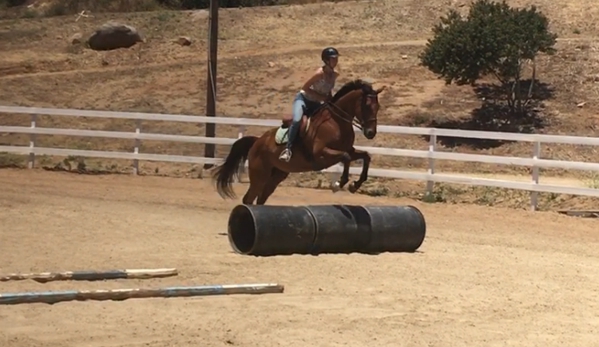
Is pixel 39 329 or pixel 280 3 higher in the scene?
pixel 280 3

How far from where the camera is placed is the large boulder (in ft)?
146

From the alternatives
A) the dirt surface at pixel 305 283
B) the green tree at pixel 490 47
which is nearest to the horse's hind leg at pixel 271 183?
the dirt surface at pixel 305 283

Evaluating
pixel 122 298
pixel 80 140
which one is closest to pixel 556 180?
pixel 80 140

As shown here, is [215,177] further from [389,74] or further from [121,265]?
[389,74]

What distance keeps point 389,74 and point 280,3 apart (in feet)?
56.8

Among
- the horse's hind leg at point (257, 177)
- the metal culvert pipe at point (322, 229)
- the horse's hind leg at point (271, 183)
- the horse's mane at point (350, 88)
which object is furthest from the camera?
the horse's hind leg at point (271, 183)

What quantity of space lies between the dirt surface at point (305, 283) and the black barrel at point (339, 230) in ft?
0.64

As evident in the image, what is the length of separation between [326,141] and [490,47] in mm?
21137

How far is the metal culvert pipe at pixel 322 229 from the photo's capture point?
12.2m

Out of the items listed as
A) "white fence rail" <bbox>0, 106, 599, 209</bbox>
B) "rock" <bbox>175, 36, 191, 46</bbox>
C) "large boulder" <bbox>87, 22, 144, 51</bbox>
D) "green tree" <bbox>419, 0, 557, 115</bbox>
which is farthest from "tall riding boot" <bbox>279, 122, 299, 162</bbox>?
"large boulder" <bbox>87, 22, 144, 51</bbox>

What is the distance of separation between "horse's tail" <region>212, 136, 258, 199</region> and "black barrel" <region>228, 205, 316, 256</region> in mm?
3046

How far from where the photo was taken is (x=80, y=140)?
105 feet

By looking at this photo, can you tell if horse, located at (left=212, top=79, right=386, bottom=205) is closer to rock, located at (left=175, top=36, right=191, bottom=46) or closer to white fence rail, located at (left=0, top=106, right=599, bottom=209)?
white fence rail, located at (left=0, top=106, right=599, bottom=209)

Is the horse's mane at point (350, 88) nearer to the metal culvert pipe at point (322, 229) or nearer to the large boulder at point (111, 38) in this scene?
the metal culvert pipe at point (322, 229)
